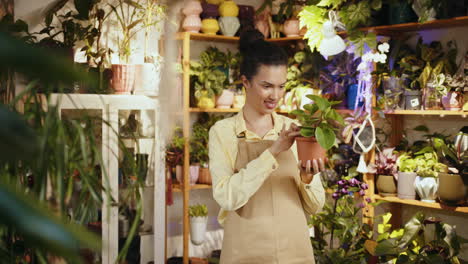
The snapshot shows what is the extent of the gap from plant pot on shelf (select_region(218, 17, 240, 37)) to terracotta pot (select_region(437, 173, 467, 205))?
5.94 feet

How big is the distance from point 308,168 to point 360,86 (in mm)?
1819

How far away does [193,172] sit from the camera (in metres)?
3.96

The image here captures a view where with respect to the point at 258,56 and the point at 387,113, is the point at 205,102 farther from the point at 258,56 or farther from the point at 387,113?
the point at 258,56

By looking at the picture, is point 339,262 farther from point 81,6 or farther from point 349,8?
point 81,6

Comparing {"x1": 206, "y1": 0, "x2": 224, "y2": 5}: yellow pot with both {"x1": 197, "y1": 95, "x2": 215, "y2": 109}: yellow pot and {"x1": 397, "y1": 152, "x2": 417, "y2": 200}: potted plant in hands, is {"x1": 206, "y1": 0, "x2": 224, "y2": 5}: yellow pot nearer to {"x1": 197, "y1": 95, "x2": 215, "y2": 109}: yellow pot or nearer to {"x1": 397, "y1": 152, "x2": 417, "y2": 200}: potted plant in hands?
{"x1": 197, "y1": 95, "x2": 215, "y2": 109}: yellow pot

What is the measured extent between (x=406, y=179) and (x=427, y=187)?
0.48ft

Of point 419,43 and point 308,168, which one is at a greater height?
point 419,43

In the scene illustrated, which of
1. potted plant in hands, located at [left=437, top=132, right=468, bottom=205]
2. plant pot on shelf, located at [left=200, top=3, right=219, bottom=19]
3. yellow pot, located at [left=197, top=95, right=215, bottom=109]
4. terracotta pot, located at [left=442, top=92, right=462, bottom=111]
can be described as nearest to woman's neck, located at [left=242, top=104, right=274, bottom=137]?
potted plant in hands, located at [left=437, top=132, right=468, bottom=205]

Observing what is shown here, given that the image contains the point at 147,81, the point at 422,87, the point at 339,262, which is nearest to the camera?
the point at 339,262

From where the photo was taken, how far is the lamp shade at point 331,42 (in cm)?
337

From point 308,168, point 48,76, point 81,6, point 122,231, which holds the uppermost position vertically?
point 81,6

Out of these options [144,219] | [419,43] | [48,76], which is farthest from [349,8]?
[48,76]

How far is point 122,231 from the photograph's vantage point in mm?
3289

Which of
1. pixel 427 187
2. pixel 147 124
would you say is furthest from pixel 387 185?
pixel 147 124
